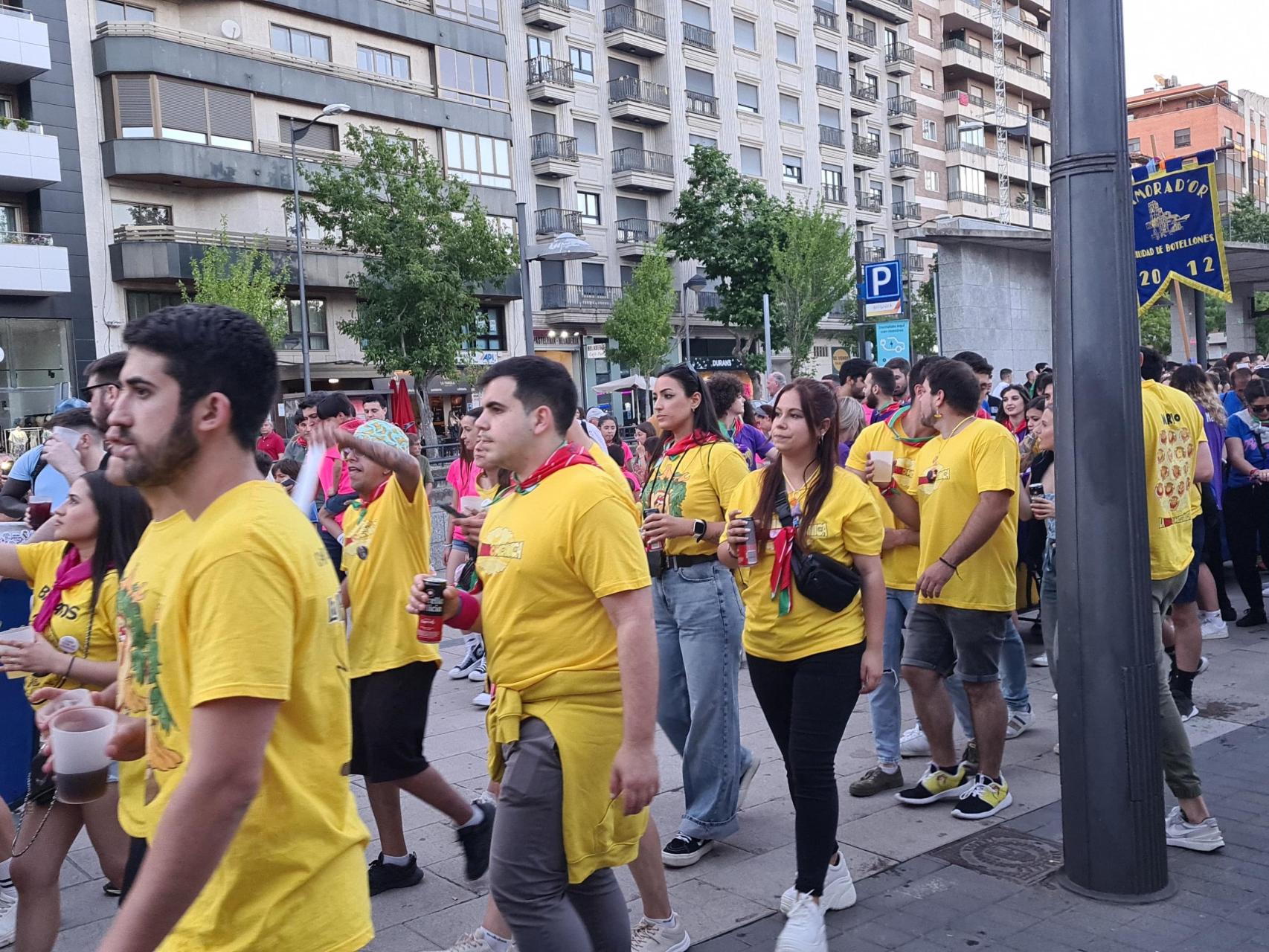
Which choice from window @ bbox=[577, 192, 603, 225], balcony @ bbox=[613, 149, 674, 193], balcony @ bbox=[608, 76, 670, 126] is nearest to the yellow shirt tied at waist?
window @ bbox=[577, 192, 603, 225]

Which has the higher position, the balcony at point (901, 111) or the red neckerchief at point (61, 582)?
the balcony at point (901, 111)

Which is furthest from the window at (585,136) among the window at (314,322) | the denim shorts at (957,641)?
the denim shorts at (957,641)

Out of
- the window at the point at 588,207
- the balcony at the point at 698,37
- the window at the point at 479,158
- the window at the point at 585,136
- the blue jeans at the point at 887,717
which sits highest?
the balcony at the point at 698,37

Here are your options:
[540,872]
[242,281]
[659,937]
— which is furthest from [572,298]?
[540,872]

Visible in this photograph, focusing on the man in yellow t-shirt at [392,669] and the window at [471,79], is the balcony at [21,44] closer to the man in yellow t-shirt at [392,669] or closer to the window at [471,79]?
the window at [471,79]

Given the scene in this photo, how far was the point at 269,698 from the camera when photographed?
1.97m

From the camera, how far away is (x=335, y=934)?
7.05 feet

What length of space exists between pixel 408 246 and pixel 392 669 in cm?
2878

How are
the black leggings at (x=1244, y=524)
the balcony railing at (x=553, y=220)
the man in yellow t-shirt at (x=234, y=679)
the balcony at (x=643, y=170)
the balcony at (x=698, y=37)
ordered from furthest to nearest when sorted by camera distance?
the balcony at (x=698, y=37) < the balcony at (x=643, y=170) < the balcony railing at (x=553, y=220) < the black leggings at (x=1244, y=524) < the man in yellow t-shirt at (x=234, y=679)

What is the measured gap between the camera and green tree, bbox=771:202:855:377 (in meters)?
43.2

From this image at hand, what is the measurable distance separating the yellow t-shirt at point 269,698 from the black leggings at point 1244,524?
28.4ft

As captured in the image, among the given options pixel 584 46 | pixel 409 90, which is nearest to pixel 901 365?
pixel 409 90

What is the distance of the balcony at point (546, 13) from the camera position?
4262cm

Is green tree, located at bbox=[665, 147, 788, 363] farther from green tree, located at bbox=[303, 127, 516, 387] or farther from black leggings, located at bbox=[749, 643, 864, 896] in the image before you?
black leggings, located at bbox=[749, 643, 864, 896]
